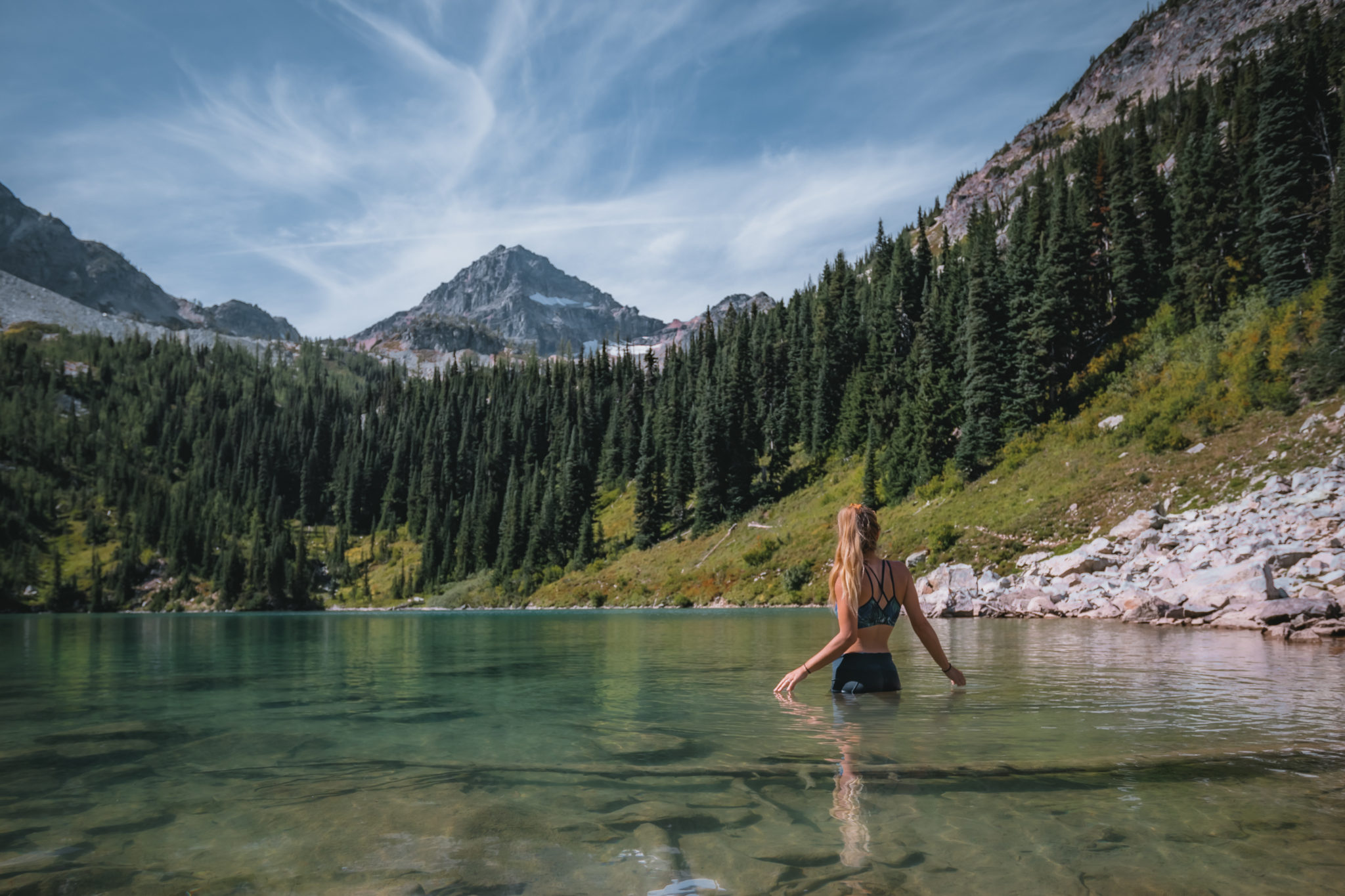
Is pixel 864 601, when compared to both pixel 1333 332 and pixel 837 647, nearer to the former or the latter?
pixel 837 647

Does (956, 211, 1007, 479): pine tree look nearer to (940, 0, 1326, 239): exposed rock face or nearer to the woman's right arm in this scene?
the woman's right arm

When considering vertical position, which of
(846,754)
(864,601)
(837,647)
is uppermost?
(864,601)

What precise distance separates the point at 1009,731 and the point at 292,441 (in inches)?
7905

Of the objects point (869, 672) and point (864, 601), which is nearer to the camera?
point (864, 601)

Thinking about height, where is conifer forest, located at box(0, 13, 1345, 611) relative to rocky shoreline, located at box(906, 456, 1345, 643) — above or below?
above

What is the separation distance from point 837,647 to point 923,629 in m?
1.14

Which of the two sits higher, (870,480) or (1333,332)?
(1333,332)

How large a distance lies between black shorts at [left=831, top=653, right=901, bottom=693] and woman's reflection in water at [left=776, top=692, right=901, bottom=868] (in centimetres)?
45

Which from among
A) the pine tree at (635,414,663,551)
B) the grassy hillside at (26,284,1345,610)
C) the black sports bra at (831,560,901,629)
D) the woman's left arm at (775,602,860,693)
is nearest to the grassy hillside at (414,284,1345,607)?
the grassy hillside at (26,284,1345,610)

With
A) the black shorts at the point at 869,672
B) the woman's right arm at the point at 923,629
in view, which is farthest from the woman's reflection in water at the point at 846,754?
the woman's right arm at the point at 923,629

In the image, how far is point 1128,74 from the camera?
6624 inches

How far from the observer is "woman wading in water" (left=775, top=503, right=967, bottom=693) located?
7.94 metres

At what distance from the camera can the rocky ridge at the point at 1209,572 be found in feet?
68.0

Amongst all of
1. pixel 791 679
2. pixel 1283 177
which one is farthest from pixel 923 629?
pixel 1283 177
